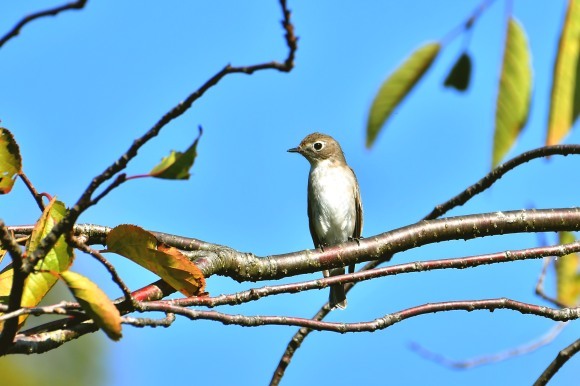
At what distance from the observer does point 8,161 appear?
3020mm

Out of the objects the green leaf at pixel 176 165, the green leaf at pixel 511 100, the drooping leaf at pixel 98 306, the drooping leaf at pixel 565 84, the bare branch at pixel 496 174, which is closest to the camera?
the drooping leaf at pixel 565 84

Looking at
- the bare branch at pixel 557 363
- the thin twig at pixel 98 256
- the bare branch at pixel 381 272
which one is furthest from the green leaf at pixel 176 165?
the bare branch at pixel 557 363

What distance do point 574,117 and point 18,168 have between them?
77.6 inches

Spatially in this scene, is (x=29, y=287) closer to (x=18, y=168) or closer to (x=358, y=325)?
(x=18, y=168)

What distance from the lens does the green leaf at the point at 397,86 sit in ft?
8.66

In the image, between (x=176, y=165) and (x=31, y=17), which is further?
(x=176, y=165)

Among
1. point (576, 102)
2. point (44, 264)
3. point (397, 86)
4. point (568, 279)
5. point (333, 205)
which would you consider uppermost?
Answer: point (333, 205)

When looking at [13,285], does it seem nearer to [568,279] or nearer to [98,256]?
[98,256]

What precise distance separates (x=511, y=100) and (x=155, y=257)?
5.04 feet

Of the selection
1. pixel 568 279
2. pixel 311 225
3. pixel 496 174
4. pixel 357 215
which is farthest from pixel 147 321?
pixel 311 225

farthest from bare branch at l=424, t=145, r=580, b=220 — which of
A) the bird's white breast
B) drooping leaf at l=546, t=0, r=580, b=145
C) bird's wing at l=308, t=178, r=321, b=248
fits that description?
bird's wing at l=308, t=178, r=321, b=248

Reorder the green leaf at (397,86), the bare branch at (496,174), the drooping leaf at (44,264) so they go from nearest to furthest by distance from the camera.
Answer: the green leaf at (397,86), the drooping leaf at (44,264), the bare branch at (496,174)

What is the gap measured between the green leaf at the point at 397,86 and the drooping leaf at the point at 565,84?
0.54m

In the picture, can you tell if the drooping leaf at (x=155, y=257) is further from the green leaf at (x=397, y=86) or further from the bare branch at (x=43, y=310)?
the green leaf at (x=397, y=86)
